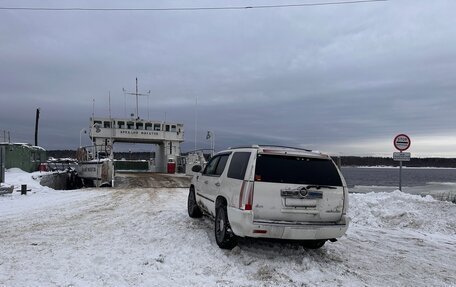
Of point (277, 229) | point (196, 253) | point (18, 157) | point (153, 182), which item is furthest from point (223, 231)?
point (18, 157)

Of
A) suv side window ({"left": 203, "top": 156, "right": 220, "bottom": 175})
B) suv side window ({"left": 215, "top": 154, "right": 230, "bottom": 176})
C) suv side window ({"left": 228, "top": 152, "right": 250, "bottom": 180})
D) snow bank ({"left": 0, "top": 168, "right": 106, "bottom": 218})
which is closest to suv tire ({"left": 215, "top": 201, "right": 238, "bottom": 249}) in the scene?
suv side window ({"left": 228, "top": 152, "right": 250, "bottom": 180})

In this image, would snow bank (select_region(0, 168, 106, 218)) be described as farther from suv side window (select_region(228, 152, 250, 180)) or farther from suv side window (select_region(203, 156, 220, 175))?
suv side window (select_region(228, 152, 250, 180))

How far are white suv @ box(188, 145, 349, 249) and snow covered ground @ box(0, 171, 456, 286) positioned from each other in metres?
0.50

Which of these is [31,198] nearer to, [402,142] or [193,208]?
[193,208]

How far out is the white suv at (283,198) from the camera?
21.1 ft

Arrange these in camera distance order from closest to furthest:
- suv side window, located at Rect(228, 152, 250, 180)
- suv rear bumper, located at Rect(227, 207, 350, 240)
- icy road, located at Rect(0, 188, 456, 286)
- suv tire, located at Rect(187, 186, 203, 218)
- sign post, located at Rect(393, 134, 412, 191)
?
icy road, located at Rect(0, 188, 456, 286) → suv rear bumper, located at Rect(227, 207, 350, 240) → suv side window, located at Rect(228, 152, 250, 180) → suv tire, located at Rect(187, 186, 203, 218) → sign post, located at Rect(393, 134, 412, 191)

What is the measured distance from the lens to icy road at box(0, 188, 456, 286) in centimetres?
574

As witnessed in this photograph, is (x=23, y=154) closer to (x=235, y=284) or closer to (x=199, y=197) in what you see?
(x=199, y=197)

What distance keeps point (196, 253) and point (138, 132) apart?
26.5 metres

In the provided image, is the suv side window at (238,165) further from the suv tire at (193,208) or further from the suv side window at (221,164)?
the suv tire at (193,208)

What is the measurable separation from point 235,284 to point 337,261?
86.0 inches

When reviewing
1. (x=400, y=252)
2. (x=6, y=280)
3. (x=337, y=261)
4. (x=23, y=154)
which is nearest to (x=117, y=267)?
(x=6, y=280)

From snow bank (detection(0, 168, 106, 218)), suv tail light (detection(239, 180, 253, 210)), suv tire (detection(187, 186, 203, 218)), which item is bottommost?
snow bank (detection(0, 168, 106, 218))

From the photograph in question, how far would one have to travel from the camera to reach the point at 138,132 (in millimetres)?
32500
